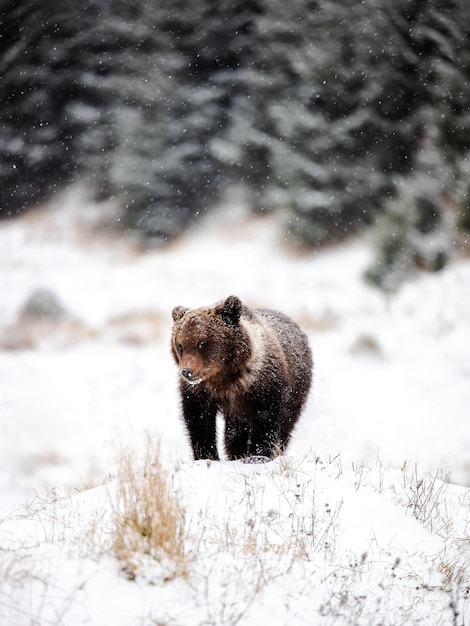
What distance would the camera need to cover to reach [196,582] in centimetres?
294

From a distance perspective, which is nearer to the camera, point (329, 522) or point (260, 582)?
point (260, 582)

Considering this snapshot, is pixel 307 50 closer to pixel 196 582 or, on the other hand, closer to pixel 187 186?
pixel 187 186

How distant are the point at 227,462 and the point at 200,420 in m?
0.57

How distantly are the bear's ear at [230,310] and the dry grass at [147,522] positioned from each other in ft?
6.24

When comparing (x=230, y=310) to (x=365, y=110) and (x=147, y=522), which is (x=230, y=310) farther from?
(x=365, y=110)

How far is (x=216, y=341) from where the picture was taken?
495 centimetres

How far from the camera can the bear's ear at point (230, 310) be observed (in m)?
4.96

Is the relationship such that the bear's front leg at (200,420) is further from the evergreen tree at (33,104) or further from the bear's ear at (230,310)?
the evergreen tree at (33,104)

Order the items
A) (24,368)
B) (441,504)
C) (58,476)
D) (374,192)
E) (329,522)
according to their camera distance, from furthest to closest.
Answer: (374,192) → (24,368) → (58,476) → (441,504) → (329,522)

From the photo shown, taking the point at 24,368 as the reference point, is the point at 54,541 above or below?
above

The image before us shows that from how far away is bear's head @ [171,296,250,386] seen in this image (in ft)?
16.1

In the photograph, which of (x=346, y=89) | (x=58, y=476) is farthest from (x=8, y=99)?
(x=58, y=476)

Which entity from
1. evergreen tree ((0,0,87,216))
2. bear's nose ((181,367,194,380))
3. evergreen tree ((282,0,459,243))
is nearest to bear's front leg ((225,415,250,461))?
bear's nose ((181,367,194,380))

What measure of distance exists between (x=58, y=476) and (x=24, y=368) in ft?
19.2
